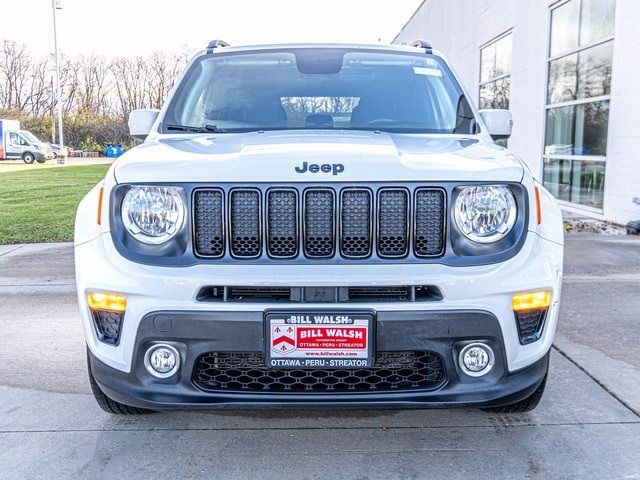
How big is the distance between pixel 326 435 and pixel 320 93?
1887 millimetres

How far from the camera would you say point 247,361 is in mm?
2496

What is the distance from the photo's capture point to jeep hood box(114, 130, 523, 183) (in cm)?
251

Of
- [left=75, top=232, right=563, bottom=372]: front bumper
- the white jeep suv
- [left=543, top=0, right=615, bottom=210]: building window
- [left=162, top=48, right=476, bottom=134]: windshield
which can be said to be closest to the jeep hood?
the white jeep suv

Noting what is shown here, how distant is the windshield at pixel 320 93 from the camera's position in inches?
143

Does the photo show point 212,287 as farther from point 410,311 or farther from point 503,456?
point 503,456

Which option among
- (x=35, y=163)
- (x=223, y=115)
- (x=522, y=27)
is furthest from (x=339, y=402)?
(x=35, y=163)

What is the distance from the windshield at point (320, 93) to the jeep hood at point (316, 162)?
2.14 feet

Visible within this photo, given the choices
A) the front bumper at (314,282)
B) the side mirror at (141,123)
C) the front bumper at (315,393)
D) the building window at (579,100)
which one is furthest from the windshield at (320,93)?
the building window at (579,100)

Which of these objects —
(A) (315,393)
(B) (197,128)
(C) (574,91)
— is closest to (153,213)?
(A) (315,393)

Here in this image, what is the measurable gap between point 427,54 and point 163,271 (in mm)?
2470

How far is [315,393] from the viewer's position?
8.14ft

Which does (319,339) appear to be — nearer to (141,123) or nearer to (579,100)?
(141,123)

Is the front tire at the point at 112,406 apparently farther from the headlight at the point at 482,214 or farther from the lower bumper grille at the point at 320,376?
the headlight at the point at 482,214

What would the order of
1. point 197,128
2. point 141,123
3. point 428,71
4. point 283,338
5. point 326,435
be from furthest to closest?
point 428,71
point 141,123
point 197,128
point 326,435
point 283,338
